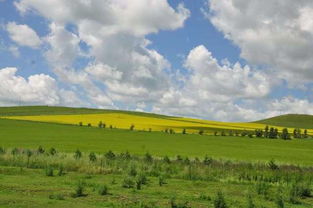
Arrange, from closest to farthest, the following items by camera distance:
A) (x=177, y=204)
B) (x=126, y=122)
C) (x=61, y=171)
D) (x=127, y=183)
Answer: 1. (x=177, y=204)
2. (x=127, y=183)
3. (x=61, y=171)
4. (x=126, y=122)

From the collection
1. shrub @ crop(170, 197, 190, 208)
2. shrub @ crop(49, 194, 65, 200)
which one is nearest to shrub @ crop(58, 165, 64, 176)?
shrub @ crop(49, 194, 65, 200)

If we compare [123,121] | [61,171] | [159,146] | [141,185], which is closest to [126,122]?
[123,121]

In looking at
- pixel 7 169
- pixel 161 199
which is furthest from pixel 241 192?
pixel 7 169

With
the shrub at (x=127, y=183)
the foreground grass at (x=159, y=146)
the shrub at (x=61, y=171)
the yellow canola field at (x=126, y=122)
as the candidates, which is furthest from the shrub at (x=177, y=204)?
the yellow canola field at (x=126, y=122)

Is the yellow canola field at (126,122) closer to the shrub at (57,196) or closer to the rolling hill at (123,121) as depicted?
the rolling hill at (123,121)

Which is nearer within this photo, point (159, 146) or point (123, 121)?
point (159, 146)

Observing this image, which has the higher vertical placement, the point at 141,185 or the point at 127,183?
the point at 127,183

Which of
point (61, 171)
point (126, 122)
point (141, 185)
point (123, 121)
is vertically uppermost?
point (123, 121)

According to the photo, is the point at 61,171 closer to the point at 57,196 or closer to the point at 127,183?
the point at 127,183

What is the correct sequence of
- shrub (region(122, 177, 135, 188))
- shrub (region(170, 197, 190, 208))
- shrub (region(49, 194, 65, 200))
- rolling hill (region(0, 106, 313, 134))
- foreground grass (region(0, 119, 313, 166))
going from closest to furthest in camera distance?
shrub (region(170, 197, 190, 208))
shrub (region(49, 194, 65, 200))
shrub (region(122, 177, 135, 188))
foreground grass (region(0, 119, 313, 166))
rolling hill (region(0, 106, 313, 134))

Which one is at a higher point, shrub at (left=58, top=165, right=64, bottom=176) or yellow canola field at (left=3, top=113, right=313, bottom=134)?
yellow canola field at (left=3, top=113, right=313, bottom=134)

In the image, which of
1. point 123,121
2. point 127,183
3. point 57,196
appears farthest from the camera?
point 123,121

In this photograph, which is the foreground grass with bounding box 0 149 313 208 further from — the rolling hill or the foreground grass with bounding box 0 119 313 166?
the rolling hill

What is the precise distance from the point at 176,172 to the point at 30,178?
10.5m
